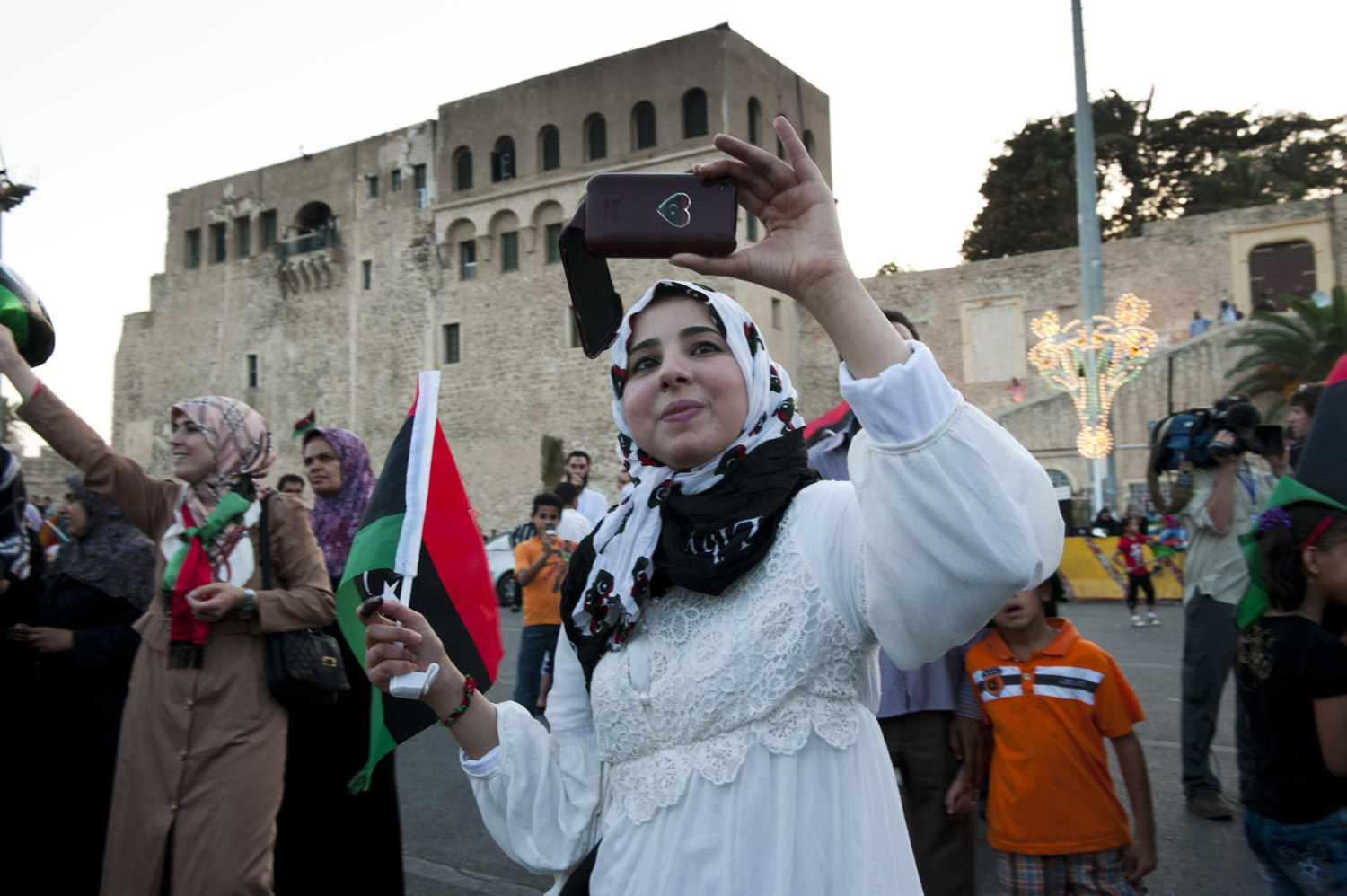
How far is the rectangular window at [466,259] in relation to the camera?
1179 inches

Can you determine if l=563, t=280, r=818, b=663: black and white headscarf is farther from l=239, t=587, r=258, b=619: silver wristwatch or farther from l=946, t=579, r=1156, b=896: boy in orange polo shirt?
l=239, t=587, r=258, b=619: silver wristwatch

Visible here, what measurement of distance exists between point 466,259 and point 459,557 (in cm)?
2956

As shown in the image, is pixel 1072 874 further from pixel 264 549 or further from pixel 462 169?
pixel 462 169

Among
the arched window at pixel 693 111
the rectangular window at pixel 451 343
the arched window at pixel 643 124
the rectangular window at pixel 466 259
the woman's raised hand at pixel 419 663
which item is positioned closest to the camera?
the woman's raised hand at pixel 419 663

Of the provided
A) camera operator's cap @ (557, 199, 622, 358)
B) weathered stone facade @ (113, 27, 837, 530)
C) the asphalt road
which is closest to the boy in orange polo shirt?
the asphalt road

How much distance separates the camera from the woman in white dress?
1.11 meters

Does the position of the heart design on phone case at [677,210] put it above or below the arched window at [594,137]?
below

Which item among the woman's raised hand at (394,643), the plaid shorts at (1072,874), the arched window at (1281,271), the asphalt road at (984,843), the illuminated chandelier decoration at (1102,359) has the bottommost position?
the asphalt road at (984,843)

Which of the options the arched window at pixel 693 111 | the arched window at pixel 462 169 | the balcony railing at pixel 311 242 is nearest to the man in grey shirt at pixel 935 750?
the arched window at pixel 693 111

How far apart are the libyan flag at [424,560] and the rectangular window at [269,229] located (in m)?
35.4

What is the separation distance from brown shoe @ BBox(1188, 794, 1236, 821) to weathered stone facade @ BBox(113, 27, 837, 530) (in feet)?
68.5

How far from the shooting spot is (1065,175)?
107ft

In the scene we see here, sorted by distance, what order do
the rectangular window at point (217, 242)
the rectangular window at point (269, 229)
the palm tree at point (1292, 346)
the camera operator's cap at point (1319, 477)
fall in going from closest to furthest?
the camera operator's cap at point (1319, 477) → the palm tree at point (1292, 346) → the rectangular window at point (269, 229) → the rectangular window at point (217, 242)

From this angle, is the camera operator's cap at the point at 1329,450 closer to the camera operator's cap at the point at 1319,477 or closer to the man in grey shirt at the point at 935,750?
the camera operator's cap at the point at 1319,477
